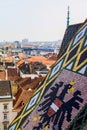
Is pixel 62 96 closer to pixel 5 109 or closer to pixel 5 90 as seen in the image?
pixel 5 109

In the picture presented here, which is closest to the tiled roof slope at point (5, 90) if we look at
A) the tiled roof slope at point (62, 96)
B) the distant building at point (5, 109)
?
the distant building at point (5, 109)

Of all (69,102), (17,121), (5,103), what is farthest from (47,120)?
(5,103)

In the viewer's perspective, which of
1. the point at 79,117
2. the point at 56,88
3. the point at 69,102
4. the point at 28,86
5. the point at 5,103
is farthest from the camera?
the point at 28,86

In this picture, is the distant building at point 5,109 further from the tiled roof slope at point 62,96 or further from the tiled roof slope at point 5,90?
the tiled roof slope at point 62,96

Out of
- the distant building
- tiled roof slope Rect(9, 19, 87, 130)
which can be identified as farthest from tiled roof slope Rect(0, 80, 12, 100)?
tiled roof slope Rect(9, 19, 87, 130)

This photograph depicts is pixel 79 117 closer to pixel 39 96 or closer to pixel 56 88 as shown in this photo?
pixel 56 88

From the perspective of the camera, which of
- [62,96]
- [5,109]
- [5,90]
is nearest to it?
[62,96]

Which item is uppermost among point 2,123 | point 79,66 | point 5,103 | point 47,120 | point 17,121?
point 79,66

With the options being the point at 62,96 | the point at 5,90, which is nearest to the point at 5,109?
the point at 5,90
